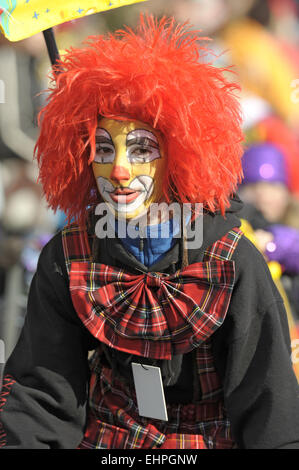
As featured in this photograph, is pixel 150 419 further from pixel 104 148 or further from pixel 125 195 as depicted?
pixel 104 148

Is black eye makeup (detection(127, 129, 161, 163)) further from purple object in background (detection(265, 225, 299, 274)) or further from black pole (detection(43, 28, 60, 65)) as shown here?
purple object in background (detection(265, 225, 299, 274))

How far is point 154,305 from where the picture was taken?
50.1 inches

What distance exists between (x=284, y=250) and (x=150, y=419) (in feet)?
3.39

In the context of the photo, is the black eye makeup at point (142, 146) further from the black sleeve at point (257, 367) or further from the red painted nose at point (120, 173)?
the black sleeve at point (257, 367)

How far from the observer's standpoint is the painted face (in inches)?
48.5

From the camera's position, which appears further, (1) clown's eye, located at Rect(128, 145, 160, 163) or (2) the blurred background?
(2) the blurred background

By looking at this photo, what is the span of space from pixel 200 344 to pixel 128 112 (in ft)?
1.68

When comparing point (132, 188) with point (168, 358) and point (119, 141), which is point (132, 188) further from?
point (168, 358)

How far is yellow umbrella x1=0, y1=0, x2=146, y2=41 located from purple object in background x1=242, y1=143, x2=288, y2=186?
1.46 metres

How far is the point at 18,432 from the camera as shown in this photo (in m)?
1.30

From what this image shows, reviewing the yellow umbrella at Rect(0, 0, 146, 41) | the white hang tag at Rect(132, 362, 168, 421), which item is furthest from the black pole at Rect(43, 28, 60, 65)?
the white hang tag at Rect(132, 362, 168, 421)

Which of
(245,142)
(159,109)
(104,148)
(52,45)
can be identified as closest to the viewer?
(159,109)

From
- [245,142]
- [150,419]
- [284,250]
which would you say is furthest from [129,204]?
[245,142]

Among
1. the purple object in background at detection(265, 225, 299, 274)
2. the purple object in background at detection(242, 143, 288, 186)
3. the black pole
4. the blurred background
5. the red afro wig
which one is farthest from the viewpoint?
the purple object in background at detection(242, 143, 288, 186)
